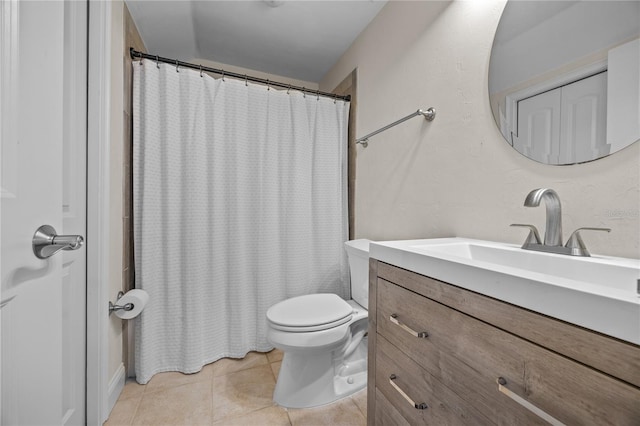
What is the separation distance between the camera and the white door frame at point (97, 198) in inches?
44.2

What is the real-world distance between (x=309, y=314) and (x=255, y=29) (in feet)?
6.35

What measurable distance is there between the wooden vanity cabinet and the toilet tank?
555mm

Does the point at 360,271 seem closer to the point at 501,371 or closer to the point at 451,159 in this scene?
the point at 451,159

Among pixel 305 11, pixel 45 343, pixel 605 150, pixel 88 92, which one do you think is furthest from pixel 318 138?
pixel 45 343

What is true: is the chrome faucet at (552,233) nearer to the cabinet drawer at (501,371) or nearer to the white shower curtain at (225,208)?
the cabinet drawer at (501,371)

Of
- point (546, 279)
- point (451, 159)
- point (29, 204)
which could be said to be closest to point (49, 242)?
point (29, 204)

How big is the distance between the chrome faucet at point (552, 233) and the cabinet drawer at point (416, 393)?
506mm

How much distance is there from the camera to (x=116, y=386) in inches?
52.5

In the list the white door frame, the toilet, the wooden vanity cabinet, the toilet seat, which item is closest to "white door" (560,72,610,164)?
the wooden vanity cabinet

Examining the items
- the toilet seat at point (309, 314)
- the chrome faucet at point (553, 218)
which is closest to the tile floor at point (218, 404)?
the toilet seat at point (309, 314)

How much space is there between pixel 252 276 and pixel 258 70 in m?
1.87

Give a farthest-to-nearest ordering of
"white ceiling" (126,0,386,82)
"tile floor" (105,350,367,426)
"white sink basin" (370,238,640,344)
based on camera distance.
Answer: "white ceiling" (126,0,386,82), "tile floor" (105,350,367,426), "white sink basin" (370,238,640,344)

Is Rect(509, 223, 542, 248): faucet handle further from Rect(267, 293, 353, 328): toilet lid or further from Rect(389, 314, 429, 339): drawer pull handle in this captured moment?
Rect(267, 293, 353, 328): toilet lid

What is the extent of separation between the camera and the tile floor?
123cm
